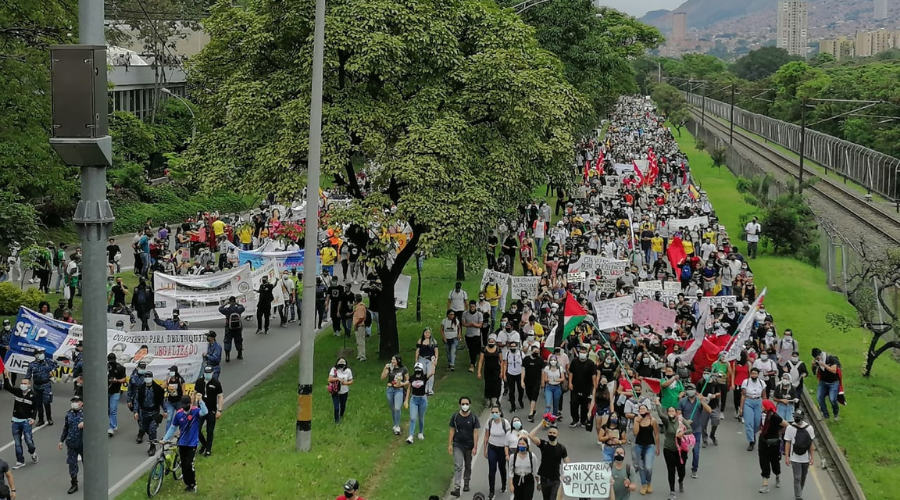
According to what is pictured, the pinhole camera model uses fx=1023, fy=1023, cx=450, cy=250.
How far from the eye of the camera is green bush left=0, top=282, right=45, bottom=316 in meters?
25.0

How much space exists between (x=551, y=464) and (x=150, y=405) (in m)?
6.65

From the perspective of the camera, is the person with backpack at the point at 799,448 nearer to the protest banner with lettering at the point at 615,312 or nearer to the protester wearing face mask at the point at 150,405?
the protest banner with lettering at the point at 615,312

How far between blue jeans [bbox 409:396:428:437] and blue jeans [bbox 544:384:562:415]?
2.26 m

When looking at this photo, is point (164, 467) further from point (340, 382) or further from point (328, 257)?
point (328, 257)

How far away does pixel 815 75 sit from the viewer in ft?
367

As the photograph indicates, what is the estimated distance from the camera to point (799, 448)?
47.4 ft

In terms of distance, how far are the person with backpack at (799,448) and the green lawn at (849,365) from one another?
168cm

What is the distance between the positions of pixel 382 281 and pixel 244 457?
290 inches

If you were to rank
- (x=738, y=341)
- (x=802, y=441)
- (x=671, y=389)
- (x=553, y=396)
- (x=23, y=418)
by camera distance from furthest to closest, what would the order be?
(x=738, y=341) < (x=553, y=396) < (x=671, y=389) < (x=23, y=418) < (x=802, y=441)

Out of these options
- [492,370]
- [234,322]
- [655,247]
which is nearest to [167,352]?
[234,322]

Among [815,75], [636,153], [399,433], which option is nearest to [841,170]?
[636,153]

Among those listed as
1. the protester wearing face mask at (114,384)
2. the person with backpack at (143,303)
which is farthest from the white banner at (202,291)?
the protester wearing face mask at (114,384)

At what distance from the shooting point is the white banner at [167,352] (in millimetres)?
18031

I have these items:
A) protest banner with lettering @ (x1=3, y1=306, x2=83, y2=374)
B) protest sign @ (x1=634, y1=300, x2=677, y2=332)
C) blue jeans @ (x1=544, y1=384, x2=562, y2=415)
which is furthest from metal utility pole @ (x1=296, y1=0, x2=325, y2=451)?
protest sign @ (x1=634, y1=300, x2=677, y2=332)
